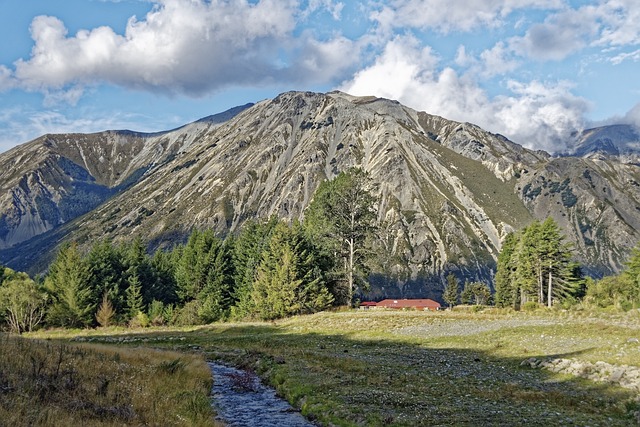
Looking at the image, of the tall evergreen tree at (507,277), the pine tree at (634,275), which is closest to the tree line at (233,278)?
the pine tree at (634,275)

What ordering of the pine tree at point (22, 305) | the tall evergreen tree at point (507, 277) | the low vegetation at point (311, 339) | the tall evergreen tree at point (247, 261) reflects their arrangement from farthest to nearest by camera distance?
the tall evergreen tree at point (507, 277) → the tall evergreen tree at point (247, 261) → the pine tree at point (22, 305) → the low vegetation at point (311, 339)

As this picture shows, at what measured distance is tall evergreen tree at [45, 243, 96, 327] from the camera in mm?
81875

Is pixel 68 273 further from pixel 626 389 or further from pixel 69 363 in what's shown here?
pixel 626 389

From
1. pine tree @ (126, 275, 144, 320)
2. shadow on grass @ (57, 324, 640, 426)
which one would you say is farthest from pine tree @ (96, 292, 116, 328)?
shadow on grass @ (57, 324, 640, 426)

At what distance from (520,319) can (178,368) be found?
38.8 meters

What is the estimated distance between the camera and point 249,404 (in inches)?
977

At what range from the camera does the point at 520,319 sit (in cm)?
5272

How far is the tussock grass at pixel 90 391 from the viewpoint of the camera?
46.7ft

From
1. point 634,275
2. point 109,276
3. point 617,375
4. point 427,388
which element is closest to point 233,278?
point 109,276

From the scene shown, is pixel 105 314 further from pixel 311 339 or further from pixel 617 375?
pixel 617 375

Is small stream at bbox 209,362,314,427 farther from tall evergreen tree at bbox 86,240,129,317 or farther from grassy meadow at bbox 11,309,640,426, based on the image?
tall evergreen tree at bbox 86,240,129,317

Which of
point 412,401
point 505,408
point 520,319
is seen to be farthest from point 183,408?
point 520,319

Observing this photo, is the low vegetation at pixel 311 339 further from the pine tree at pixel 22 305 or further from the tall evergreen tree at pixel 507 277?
the tall evergreen tree at pixel 507 277

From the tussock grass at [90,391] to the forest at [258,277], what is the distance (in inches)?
1906
